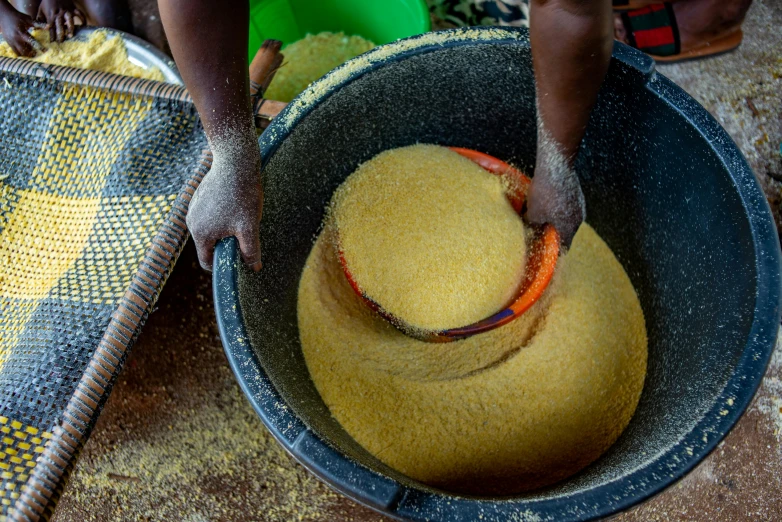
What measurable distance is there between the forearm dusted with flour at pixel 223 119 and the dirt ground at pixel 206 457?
58 centimetres

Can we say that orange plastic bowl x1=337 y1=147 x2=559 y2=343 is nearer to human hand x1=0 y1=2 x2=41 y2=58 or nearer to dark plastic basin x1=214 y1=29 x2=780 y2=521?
dark plastic basin x1=214 y1=29 x2=780 y2=521

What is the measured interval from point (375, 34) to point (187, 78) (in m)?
1.05

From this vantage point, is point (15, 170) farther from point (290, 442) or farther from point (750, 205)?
point (750, 205)

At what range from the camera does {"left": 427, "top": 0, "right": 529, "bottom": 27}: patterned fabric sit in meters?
1.73

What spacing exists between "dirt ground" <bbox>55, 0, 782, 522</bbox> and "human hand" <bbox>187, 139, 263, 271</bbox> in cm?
61

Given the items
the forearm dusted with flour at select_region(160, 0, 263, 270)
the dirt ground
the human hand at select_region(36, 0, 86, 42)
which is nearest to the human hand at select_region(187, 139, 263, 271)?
the forearm dusted with flour at select_region(160, 0, 263, 270)

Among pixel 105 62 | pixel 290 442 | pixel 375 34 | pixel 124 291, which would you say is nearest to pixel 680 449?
pixel 290 442

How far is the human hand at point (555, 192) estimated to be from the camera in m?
1.00

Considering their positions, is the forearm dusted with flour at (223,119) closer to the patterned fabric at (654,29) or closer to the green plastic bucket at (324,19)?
the green plastic bucket at (324,19)

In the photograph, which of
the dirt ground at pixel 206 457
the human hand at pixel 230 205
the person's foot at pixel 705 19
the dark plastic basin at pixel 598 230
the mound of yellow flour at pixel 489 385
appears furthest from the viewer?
the person's foot at pixel 705 19

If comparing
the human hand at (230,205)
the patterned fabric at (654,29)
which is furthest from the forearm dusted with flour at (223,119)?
the patterned fabric at (654,29)

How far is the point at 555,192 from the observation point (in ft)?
3.34

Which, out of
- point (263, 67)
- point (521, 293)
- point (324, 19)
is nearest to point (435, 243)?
point (521, 293)

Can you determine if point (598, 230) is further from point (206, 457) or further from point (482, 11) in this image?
point (206, 457)
